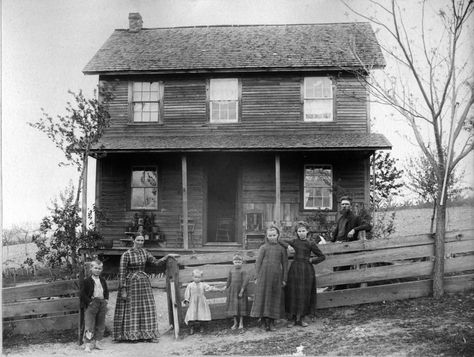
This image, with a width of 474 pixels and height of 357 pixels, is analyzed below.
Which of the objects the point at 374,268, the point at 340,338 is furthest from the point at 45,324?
the point at 374,268

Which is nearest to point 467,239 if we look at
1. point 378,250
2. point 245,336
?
Result: point 378,250

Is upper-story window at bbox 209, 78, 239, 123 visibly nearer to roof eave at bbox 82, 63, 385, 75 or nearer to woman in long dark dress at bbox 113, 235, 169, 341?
roof eave at bbox 82, 63, 385, 75

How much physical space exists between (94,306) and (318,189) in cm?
863

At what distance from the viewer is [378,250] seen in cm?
834

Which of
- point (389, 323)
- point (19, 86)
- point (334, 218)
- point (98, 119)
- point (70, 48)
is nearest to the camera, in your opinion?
point (389, 323)

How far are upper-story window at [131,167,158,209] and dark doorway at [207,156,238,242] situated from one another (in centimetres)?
172

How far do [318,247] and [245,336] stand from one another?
188cm

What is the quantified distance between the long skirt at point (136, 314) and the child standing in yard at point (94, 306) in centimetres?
24

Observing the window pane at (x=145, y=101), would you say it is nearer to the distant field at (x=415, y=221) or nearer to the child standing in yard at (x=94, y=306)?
the child standing in yard at (x=94, y=306)

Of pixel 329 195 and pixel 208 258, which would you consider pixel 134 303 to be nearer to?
pixel 208 258

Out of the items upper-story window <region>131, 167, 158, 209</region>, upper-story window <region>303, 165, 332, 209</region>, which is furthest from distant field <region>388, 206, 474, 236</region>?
upper-story window <region>131, 167, 158, 209</region>

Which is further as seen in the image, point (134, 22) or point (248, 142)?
point (134, 22)

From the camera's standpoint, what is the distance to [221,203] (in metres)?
15.6

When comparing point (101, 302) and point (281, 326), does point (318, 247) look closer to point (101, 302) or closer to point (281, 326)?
point (281, 326)
